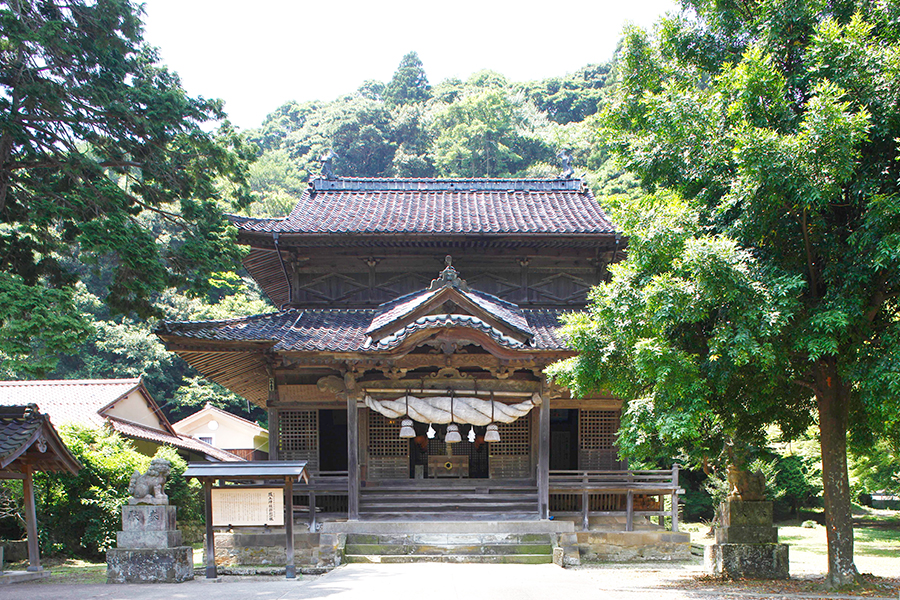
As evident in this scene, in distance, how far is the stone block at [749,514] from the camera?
10891 mm

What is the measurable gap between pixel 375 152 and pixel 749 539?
62.3m

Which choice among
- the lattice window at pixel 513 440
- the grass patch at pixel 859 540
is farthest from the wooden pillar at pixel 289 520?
the grass patch at pixel 859 540

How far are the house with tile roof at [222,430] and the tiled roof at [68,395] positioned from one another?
11.3 m

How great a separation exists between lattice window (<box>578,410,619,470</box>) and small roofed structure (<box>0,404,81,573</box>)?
35.9ft

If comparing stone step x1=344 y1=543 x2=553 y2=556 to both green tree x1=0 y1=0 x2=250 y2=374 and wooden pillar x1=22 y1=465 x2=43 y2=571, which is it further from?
green tree x1=0 y1=0 x2=250 y2=374

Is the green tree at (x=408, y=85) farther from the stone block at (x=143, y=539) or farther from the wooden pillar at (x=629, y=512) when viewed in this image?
the stone block at (x=143, y=539)

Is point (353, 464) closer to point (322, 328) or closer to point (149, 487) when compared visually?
point (322, 328)

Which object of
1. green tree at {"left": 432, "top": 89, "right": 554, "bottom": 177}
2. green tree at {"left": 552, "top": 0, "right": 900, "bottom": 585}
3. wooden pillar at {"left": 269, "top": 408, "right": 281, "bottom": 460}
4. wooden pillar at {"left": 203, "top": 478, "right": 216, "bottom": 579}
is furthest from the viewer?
green tree at {"left": 432, "top": 89, "right": 554, "bottom": 177}

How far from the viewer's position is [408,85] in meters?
77.3

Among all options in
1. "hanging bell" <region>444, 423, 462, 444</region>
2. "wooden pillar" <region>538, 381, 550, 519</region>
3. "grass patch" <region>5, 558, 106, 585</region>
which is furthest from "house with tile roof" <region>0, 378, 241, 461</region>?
"wooden pillar" <region>538, 381, 550, 519</region>

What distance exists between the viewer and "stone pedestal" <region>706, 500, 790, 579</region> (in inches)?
426

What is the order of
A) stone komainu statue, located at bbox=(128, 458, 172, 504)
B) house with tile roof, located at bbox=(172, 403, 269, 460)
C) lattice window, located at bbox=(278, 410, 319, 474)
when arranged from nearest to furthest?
stone komainu statue, located at bbox=(128, 458, 172, 504)
lattice window, located at bbox=(278, 410, 319, 474)
house with tile roof, located at bbox=(172, 403, 269, 460)

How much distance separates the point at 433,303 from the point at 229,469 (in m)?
5.10

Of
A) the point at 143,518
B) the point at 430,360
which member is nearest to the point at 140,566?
the point at 143,518
